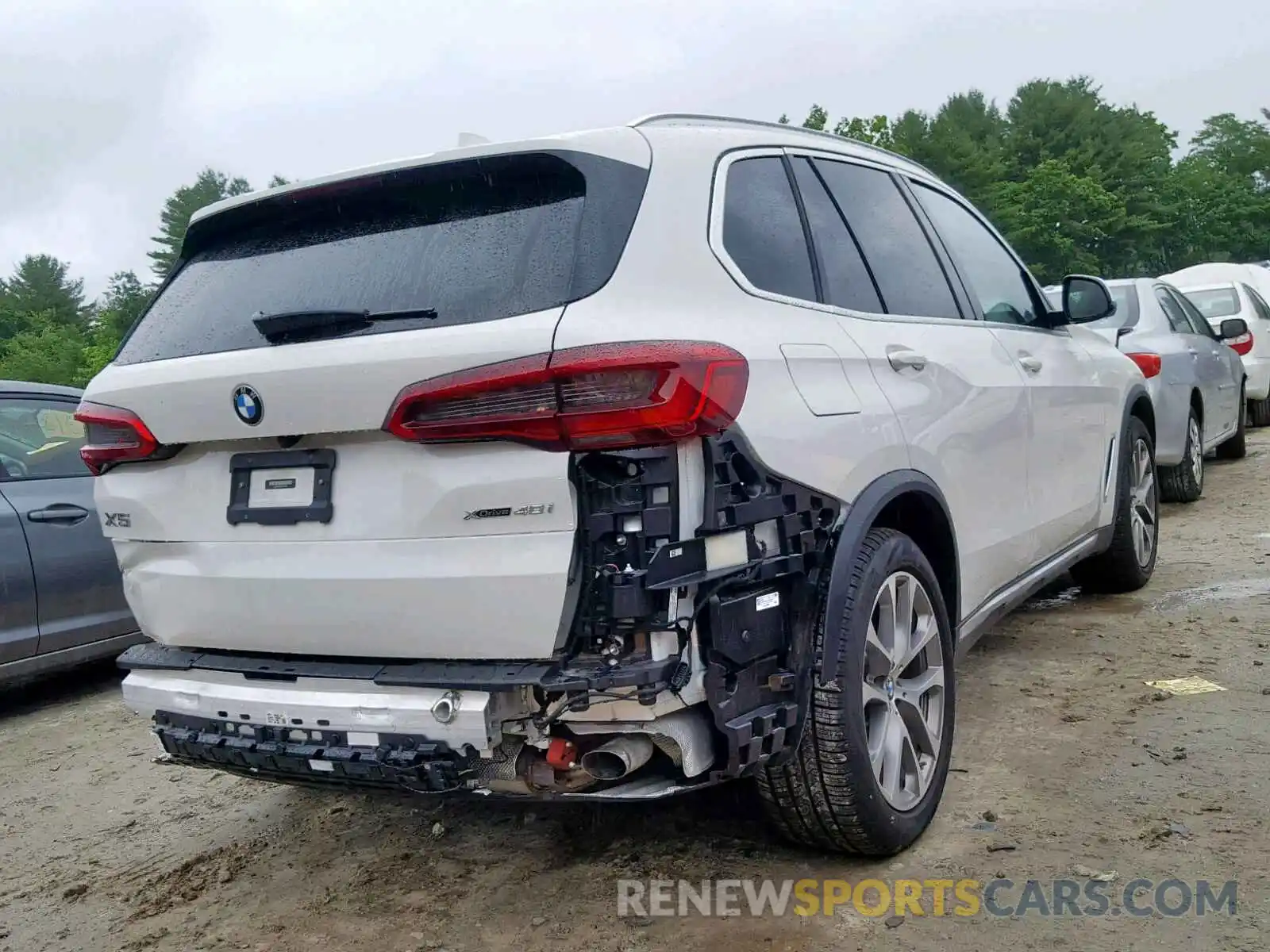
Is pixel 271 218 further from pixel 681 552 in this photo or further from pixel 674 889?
pixel 674 889

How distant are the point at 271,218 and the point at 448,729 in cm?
146

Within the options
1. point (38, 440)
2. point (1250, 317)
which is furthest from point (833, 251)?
point (1250, 317)

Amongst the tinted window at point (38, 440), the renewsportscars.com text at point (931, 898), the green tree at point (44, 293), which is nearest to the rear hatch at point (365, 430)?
the renewsportscars.com text at point (931, 898)

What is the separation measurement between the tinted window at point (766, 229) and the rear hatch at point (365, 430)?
31cm

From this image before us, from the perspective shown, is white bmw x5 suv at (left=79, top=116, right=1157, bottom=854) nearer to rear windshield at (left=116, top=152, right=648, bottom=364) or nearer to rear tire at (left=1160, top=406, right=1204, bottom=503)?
rear windshield at (left=116, top=152, right=648, bottom=364)

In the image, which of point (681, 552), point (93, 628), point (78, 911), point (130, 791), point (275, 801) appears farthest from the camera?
point (93, 628)

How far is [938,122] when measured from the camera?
194 ft

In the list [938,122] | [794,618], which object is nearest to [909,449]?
[794,618]

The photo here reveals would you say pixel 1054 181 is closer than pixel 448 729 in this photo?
No

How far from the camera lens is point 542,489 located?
2186mm

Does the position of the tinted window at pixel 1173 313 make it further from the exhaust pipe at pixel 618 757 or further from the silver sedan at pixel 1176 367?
the exhaust pipe at pixel 618 757

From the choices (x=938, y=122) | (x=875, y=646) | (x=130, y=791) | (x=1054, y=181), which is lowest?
(x=130, y=791)

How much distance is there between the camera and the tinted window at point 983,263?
13.0 feet

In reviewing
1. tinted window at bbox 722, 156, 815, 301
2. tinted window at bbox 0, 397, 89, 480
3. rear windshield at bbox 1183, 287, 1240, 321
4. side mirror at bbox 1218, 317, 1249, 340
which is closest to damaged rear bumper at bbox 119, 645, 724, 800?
tinted window at bbox 722, 156, 815, 301
